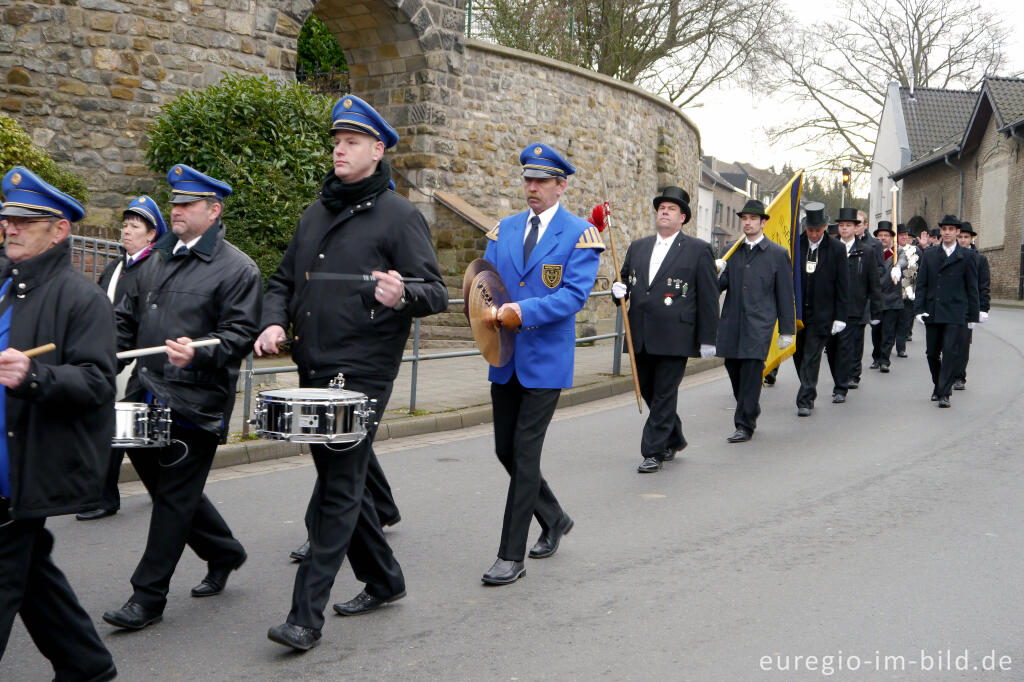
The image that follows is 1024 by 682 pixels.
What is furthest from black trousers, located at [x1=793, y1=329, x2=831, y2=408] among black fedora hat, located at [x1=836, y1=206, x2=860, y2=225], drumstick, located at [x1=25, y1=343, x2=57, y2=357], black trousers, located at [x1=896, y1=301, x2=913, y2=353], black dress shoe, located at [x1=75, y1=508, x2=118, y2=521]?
drumstick, located at [x1=25, y1=343, x2=57, y2=357]

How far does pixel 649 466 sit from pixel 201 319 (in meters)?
4.26

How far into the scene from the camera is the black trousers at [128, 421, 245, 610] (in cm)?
466

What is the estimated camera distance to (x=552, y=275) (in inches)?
219

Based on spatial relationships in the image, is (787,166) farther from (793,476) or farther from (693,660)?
(693,660)

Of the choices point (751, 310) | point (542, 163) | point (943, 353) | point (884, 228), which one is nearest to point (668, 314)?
point (751, 310)

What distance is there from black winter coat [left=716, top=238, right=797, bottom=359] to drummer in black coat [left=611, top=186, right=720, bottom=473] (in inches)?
46.6

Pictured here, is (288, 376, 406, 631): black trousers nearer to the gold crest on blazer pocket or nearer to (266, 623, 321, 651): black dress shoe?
(266, 623, 321, 651): black dress shoe

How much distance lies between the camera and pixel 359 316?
4.57 metres

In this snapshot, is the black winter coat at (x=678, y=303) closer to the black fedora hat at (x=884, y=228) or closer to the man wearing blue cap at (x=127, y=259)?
the man wearing blue cap at (x=127, y=259)

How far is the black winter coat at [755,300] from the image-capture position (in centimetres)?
981

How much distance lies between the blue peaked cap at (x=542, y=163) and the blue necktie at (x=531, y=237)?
9.2 inches

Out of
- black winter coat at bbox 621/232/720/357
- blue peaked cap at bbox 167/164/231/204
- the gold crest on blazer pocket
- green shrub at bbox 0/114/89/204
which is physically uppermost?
green shrub at bbox 0/114/89/204

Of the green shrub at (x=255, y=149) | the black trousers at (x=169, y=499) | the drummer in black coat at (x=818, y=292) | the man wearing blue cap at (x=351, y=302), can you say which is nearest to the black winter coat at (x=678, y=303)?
the drummer in black coat at (x=818, y=292)

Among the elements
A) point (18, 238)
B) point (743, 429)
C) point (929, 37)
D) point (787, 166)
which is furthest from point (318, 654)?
point (787, 166)
